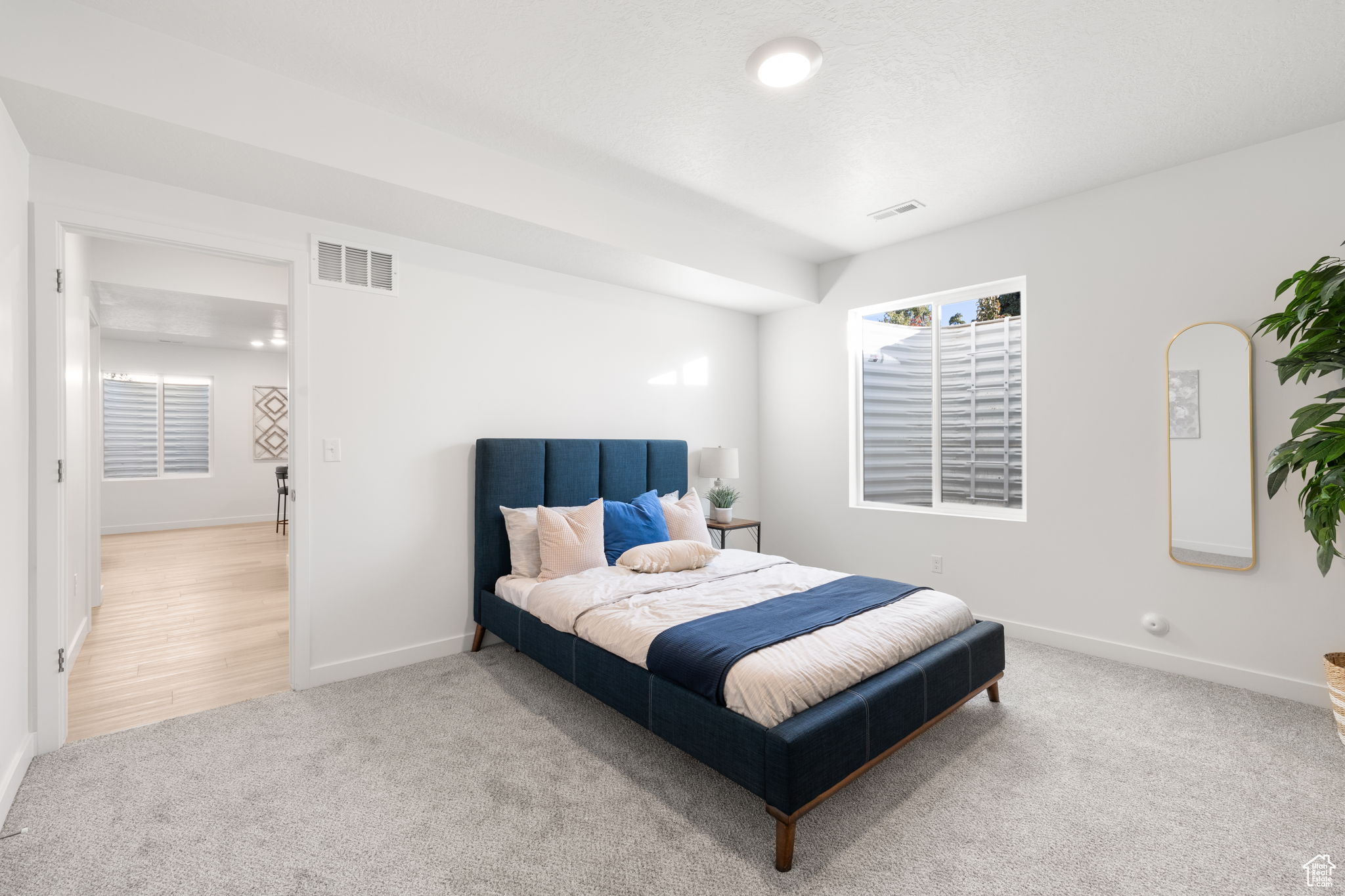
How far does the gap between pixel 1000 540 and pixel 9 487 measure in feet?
15.2

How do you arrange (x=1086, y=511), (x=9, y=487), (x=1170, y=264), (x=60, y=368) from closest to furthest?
(x=9, y=487), (x=60, y=368), (x=1170, y=264), (x=1086, y=511)

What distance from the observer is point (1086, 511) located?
3377 mm

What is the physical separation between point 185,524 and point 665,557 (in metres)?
7.81

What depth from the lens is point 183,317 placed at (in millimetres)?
5980

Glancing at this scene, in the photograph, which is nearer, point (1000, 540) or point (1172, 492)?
point (1172, 492)

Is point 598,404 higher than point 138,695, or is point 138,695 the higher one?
point 598,404

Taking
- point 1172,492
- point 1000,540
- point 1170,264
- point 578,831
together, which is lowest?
point 578,831

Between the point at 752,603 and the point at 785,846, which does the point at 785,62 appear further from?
the point at 785,846

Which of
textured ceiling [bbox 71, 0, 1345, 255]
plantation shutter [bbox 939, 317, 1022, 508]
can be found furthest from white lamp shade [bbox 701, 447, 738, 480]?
textured ceiling [bbox 71, 0, 1345, 255]

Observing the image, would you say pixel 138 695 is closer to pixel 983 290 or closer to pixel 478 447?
pixel 478 447

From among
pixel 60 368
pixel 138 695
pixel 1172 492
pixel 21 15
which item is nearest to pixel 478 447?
pixel 60 368

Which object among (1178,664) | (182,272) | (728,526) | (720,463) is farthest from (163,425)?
(1178,664)

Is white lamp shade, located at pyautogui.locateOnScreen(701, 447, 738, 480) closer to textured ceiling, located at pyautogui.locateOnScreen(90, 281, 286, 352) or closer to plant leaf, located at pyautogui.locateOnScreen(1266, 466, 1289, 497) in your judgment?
plant leaf, located at pyautogui.locateOnScreen(1266, 466, 1289, 497)

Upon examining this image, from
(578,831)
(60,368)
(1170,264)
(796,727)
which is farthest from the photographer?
(1170,264)
